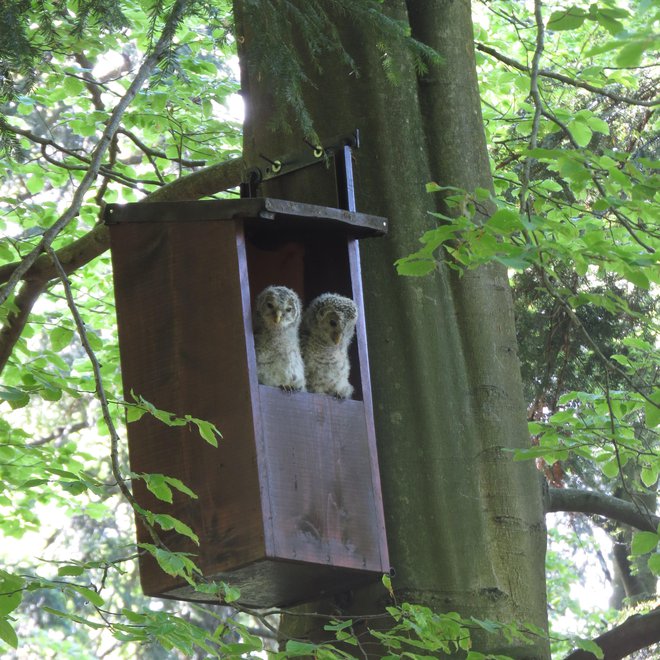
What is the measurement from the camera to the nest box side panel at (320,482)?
9.56 feet

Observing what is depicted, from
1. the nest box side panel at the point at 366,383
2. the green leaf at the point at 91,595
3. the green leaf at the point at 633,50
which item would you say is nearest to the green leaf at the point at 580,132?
the nest box side panel at the point at 366,383

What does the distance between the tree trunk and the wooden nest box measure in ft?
0.73

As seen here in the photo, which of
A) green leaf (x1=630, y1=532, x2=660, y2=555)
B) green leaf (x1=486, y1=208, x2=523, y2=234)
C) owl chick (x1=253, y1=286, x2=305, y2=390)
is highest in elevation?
green leaf (x1=486, y1=208, x2=523, y2=234)

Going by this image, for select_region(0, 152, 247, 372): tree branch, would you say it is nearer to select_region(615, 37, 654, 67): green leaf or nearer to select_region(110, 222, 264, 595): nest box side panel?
select_region(110, 222, 264, 595): nest box side panel

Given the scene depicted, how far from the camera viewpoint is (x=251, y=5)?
10.8 ft

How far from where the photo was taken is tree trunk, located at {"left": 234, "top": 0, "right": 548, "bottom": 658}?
3.33 m

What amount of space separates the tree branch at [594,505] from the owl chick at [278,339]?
116 centimetres

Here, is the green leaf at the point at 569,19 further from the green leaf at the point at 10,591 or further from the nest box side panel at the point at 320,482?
the green leaf at the point at 10,591

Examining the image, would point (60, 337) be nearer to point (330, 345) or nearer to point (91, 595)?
point (330, 345)

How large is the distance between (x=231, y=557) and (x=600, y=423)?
1.82 metres

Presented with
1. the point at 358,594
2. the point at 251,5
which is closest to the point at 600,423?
the point at 358,594

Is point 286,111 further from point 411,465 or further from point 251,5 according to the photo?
point 411,465

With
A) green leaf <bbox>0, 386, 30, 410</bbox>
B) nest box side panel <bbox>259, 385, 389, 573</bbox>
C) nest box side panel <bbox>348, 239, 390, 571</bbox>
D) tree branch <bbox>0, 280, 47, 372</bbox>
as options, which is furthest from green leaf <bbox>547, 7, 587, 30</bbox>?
tree branch <bbox>0, 280, 47, 372</bbox>

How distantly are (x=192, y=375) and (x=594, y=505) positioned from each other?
1896 mm
